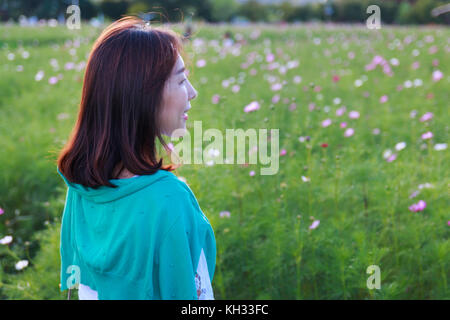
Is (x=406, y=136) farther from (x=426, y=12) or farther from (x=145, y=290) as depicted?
(x=426, y=12)

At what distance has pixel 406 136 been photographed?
298cm

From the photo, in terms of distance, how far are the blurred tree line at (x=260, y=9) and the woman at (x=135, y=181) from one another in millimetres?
14548

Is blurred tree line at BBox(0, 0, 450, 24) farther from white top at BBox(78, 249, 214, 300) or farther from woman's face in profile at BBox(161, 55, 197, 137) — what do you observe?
white top at BBox(78, 249, 214, 300)

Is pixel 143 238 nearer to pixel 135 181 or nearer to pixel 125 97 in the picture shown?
pixel 135 181

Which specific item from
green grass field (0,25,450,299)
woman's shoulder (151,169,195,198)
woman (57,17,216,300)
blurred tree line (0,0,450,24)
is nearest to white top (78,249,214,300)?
woman (57,17,216,300)

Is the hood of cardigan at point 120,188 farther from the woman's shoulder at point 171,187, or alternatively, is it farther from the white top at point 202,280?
the white top at point 202,280

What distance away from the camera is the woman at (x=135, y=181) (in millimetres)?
897

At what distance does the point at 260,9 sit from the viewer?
62.2ft

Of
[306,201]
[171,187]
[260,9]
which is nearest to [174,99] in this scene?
[171,187]

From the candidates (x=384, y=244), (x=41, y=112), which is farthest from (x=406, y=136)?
(x=41, y=112)

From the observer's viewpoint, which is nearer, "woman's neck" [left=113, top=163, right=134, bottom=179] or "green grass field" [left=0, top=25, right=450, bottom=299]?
"woman's neck" [left=113, top=163, right=134, bottom=179]

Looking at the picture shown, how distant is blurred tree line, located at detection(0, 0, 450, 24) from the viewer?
15703 millimetres

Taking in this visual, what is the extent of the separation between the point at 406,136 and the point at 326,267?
1.58 m
